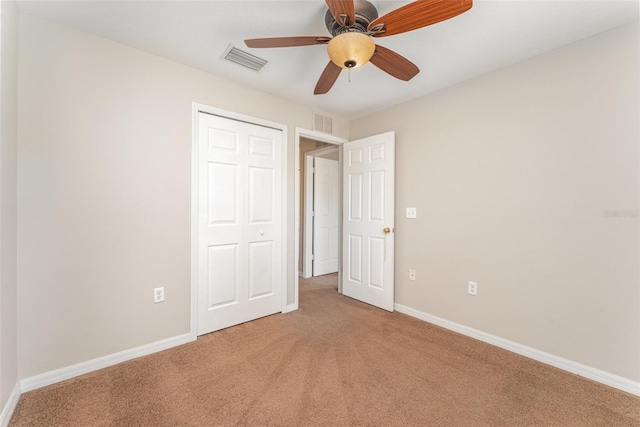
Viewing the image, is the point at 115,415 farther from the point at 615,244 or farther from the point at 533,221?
the point at 615,244

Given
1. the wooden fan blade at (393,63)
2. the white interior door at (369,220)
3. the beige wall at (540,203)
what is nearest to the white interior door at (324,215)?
the white interior door at (369,220)

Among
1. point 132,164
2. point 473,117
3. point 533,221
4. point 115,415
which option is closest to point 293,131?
point 132,164

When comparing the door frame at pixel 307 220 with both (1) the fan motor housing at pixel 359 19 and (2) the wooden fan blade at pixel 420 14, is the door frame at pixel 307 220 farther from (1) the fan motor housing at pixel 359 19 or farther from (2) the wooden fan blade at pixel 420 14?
(2) the wooden fan blade at pixel 420 14

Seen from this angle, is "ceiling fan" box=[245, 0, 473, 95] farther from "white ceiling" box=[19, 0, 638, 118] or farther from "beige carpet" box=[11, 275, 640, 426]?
"beige carpet" box=[11, 275, 640, 426]

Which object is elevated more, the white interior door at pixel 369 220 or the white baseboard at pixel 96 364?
the white interior door at pixel 369 220

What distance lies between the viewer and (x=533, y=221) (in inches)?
84.9

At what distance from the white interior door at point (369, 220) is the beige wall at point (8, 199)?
2.91 m

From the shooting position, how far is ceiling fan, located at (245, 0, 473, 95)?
1304mm

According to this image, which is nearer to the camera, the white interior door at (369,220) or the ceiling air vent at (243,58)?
the ceiling air vent at (243,58)

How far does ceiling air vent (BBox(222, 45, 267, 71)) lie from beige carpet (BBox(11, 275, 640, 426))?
2401mm

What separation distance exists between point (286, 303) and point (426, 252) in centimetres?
163

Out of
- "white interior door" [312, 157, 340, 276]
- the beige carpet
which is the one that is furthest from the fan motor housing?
"white interior door" [312, 157, 340, 276]

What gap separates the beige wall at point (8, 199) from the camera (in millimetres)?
1432

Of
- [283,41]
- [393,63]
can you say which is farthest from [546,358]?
[283,41]
